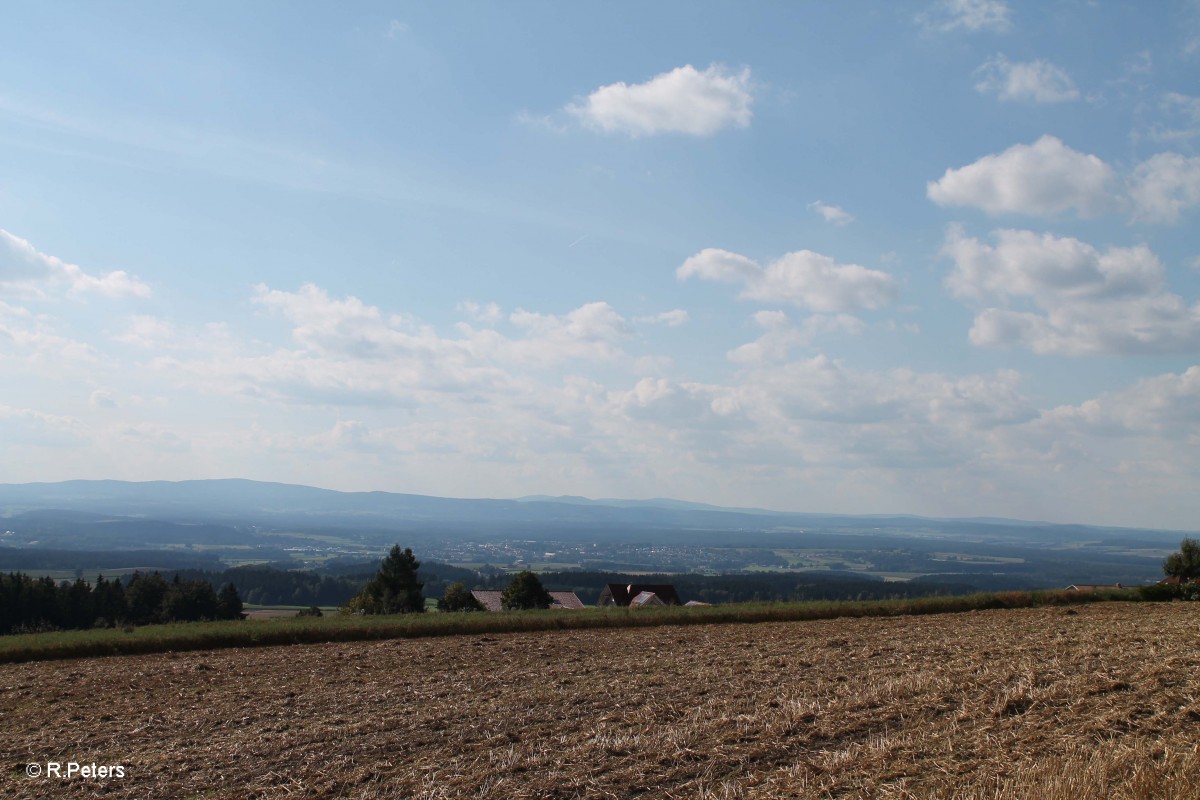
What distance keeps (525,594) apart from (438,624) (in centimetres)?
3081

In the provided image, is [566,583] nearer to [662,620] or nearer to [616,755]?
[662,620]

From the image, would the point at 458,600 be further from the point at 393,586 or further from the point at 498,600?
the point at 498,600

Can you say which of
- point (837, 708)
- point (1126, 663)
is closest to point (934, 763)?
point (837, 708)

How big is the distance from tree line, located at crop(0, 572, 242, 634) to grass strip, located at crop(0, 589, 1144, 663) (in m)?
32.2

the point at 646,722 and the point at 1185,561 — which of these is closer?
the point at 646,722

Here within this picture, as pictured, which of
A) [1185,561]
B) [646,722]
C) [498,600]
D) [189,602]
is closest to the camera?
[646,722]

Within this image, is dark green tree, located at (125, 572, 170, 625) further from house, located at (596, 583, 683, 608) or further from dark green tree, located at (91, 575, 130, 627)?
house, located at (596, 583, 683, 608)

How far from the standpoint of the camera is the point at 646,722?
41.3 ft

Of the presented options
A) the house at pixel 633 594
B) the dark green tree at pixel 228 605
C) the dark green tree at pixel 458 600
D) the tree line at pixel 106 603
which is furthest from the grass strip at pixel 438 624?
the dark green tree at pixel 228 605

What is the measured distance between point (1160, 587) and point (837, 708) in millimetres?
30786

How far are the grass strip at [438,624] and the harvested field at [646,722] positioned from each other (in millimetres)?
2972

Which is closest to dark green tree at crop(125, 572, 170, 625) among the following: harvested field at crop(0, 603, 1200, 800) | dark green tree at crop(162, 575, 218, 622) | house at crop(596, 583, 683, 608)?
dark green tree at crop(162, 575, 218, 622)

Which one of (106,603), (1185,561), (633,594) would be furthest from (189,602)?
(1185,561)

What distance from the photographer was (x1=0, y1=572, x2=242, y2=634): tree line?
55312 mm
